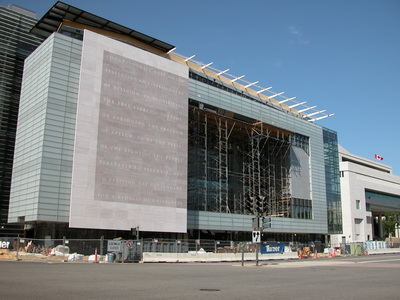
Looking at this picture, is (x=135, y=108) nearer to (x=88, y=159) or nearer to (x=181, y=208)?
(x=88, y=159)

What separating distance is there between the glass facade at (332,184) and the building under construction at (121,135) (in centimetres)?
1580

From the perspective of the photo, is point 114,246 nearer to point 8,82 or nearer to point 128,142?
point 128,142

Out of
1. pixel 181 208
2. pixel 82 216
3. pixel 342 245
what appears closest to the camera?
pixel 82 216

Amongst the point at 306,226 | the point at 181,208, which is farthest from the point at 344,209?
the point at 181,208

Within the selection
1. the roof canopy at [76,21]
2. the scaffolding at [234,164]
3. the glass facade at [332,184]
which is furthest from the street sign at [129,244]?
the glass facade at [332,184]

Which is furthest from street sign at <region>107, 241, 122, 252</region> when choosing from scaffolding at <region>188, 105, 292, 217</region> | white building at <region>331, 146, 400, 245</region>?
white building at <region>331, 146, 400, 245</region>

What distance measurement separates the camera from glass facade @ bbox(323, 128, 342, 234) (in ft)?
277

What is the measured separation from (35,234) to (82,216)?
9.18m

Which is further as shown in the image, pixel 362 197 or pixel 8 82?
pixel 362 197

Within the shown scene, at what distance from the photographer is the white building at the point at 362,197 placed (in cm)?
9519

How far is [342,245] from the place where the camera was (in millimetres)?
64312

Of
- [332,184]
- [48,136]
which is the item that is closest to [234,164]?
[332,184]

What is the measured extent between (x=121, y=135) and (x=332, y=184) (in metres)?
51.3

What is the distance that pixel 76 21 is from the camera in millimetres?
54000
